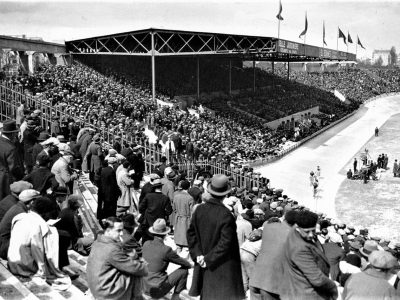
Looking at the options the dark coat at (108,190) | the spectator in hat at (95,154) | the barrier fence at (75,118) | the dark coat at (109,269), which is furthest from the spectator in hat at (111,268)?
the barrier fence at (75,118)

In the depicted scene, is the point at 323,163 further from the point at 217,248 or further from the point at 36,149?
the point at 217,248

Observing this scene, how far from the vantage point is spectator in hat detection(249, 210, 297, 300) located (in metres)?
4.63

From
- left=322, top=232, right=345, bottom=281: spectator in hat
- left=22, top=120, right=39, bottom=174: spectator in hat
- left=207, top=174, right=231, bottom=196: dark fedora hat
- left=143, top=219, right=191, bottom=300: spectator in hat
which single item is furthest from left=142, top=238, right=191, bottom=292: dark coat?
left=22, top=120, right=39, bottom=174: spectator in hat

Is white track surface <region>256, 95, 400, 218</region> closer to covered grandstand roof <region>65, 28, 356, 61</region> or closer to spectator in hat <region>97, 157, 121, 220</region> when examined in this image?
covered grandstand roof <region>65, 28, 356, 61</region>

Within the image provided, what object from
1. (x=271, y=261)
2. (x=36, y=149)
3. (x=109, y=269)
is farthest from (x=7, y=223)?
(x=36, y=149)

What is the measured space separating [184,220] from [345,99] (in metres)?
65.5

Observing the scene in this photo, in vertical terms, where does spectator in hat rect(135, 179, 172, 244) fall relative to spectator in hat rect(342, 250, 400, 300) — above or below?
below

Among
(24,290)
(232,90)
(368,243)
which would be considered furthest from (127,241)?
(232,90)

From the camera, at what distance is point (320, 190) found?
83.9 ft

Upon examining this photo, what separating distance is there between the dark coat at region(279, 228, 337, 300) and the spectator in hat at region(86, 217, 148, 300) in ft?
5.39

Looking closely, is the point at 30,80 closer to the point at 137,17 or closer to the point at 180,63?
the point at 137,17

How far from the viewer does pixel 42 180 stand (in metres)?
7.28

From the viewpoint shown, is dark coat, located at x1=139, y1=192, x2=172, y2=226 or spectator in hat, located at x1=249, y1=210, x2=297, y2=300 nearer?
spectator in hat, located at x1=249, y1=210, x2=297, y2=300

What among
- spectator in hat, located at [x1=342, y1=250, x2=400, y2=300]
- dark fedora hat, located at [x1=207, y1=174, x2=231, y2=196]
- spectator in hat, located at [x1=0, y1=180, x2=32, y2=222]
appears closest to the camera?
spectator in hat, located at [x1=342, y1=250, x2=400, y2=300]
